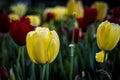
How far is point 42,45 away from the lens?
1.05 meters

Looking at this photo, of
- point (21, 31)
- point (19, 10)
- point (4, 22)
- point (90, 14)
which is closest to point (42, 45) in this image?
point (21, 31)

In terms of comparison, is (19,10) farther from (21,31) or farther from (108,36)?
(108,36)

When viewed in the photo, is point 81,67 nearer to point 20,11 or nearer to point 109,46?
point 109,46

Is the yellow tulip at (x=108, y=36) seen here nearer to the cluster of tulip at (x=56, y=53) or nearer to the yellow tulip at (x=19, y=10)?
the cluster of tulip at (x=56, y=53)

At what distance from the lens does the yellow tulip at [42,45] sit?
3.45 ft

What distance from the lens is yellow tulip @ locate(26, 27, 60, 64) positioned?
1053mm

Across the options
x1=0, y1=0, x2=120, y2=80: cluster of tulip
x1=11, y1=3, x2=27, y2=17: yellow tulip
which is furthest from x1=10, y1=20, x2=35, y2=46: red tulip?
x1=11, y1=3, x2=27, y2=17: yellow tulip

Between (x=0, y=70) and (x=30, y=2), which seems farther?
(x=30, y=2)

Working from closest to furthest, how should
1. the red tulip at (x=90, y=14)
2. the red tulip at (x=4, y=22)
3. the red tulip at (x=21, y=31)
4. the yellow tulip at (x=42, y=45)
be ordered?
the yellow tulip at (x=42, y=45)
the red tulip at (x=21, y=31)
the red tulip at (x=4, y=22)
the red tulip at (x=90, y=14)

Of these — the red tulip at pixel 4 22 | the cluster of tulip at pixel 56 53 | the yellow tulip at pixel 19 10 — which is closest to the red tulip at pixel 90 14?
the cluster of tulip at pixel 56 53

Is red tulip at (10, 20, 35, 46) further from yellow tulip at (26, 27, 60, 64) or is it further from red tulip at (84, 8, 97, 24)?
red tulip at (84, 8, 97, 24)

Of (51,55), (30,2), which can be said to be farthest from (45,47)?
(30,2)

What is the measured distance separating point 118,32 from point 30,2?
210 inches

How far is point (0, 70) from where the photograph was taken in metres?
1.14
